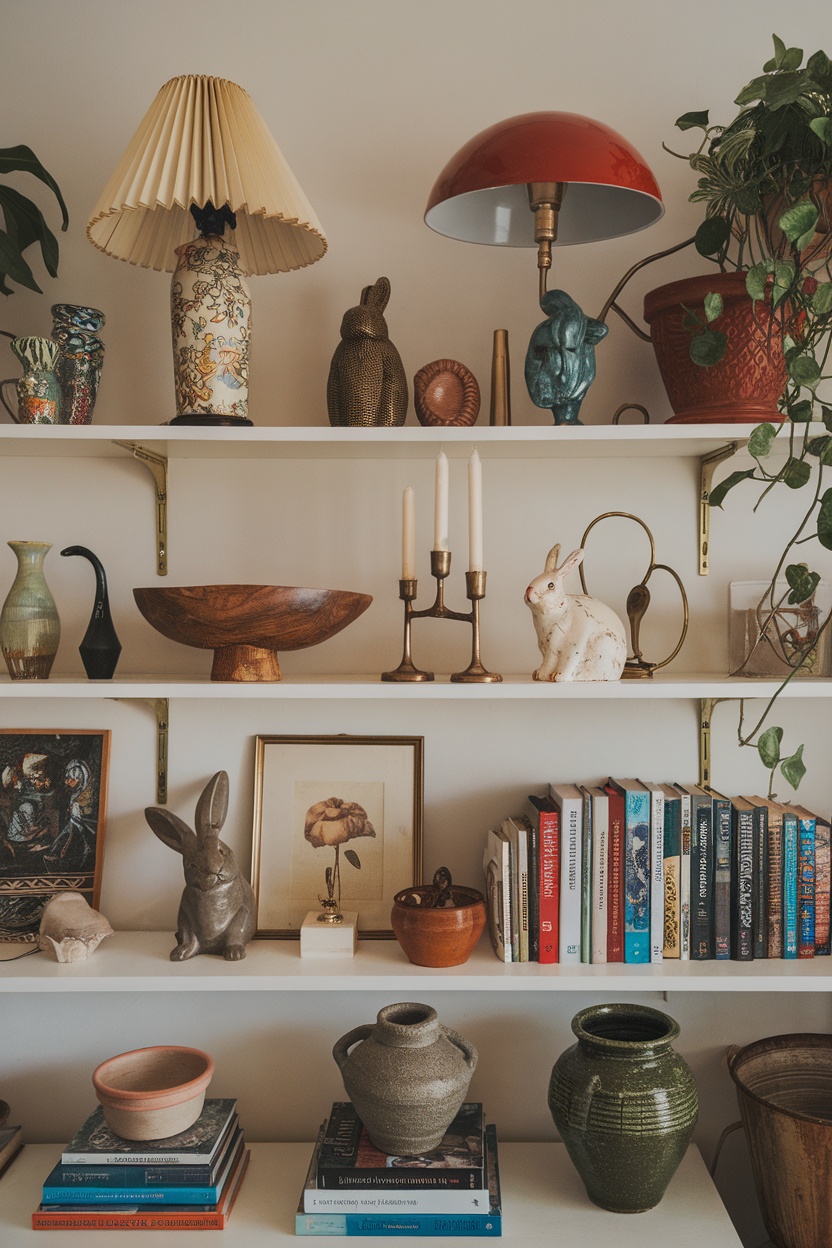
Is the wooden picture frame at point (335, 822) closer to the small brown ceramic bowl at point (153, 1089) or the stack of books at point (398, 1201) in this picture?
the small brown ceramic bowl at point (153, 1089)

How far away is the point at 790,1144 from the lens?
1.28 m

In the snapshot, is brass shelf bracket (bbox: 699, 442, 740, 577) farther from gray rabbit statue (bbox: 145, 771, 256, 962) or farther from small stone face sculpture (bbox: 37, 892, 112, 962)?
small stone face sculpture (bbox: 37, 892, 112, 962)

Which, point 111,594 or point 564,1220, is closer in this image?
point 564,1220

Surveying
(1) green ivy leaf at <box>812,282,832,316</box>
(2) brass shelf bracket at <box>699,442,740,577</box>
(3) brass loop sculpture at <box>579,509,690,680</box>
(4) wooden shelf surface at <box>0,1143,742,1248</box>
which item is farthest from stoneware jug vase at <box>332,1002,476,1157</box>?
(1) green ivy leaf at <box>812,282,832,316</box>

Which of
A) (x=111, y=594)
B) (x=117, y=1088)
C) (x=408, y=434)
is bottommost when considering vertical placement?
(x=117, y=1088)

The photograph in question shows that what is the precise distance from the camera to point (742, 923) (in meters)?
1.41

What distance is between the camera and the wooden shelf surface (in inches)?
49.8

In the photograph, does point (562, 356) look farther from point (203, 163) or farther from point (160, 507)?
point (160, 507)

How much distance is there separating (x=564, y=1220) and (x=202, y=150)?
59.2 inches

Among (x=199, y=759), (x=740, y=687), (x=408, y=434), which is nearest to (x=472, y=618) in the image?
(x=408, y=434)

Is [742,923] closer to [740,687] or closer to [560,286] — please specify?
[740,687]

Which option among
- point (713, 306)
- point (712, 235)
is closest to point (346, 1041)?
point (713, 306)

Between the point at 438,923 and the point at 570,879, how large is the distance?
0.21 meters

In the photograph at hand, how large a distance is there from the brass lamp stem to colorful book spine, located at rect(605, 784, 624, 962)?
31.8 inches
